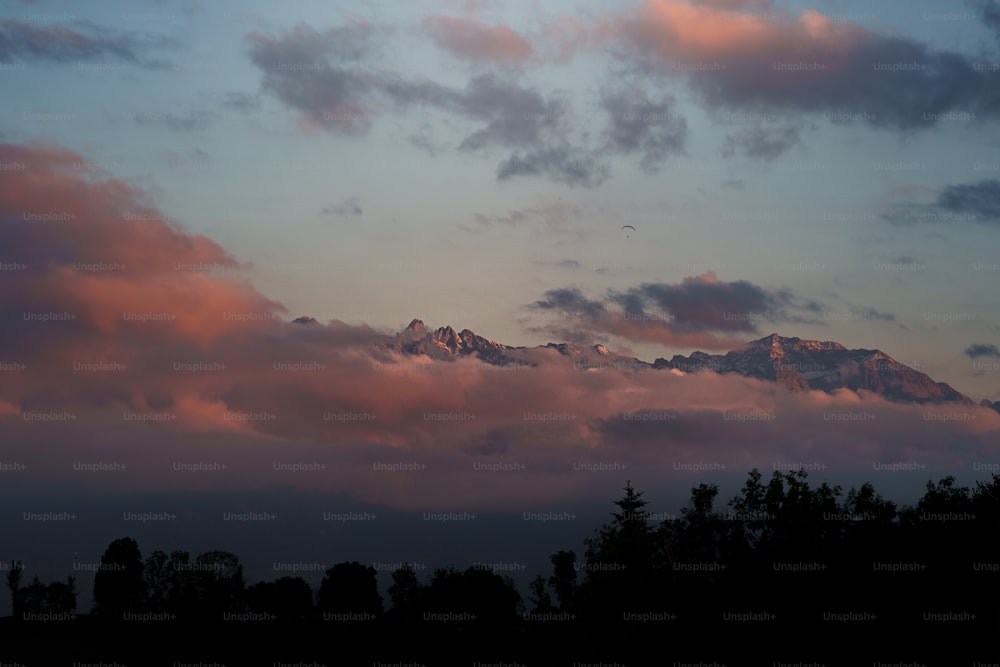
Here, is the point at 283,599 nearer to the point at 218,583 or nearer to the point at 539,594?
the point at 218,583

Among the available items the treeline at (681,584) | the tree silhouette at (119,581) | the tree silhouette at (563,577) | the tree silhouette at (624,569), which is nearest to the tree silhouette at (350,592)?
the treeline at (681,584)

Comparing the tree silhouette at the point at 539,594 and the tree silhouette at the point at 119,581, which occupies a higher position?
the tree silhouette at the point at 119,581

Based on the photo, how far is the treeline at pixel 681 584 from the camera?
99.0m

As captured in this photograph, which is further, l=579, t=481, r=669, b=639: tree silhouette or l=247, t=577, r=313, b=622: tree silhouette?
l=247, t=577, r=313, b=622: tree silhouette

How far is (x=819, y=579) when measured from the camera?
105 meters

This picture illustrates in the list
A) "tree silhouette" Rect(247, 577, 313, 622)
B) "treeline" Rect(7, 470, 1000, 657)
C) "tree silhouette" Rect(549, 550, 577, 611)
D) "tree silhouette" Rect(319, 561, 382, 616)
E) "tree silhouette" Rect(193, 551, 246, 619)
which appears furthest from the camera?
"tree silhouette" Rect(549, 550, 577, 611)

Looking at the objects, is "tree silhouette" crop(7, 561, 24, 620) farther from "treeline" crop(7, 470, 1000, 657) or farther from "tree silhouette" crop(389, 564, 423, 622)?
"tree silhouette" crop(389, 564, 423, 622)

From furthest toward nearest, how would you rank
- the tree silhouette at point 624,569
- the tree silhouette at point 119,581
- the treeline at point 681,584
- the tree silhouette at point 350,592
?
the tree silhouette at point 350,592
the tree silhouette at point 119,581
the tree silhouette at point 624,569
the treeline at point 681,584

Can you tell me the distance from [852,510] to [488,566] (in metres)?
62.7

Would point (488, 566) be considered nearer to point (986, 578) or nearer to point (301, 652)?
point (301, 652)

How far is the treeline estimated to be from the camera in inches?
3898

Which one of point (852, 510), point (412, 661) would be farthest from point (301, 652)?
point (852, 510)

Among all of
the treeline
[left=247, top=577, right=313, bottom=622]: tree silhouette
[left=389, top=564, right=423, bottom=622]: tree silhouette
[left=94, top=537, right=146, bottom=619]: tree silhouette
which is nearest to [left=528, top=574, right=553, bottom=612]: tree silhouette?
the treeline

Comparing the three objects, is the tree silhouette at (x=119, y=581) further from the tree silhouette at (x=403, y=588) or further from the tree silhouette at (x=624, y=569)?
the tree silhouette at (x=624, y=569)
